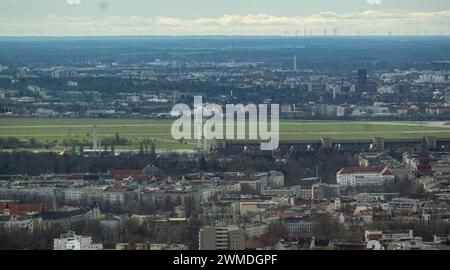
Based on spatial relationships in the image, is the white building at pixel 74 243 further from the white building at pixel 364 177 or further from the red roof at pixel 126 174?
the red roof at pixel 126 174

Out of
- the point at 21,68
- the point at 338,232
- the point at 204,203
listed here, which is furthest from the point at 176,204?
the point at 21,68

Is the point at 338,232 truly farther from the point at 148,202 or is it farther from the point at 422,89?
the point at 422,89

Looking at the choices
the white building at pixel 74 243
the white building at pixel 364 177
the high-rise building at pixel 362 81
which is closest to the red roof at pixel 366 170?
the white building at pixel 364 177

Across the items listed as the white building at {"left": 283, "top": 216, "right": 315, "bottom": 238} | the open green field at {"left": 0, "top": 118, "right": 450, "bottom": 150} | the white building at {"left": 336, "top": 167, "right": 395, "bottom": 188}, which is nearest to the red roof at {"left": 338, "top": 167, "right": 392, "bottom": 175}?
the white building at {"left": 336, "top": 167, "right": 395, "bottom": 188}

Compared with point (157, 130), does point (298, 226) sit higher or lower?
higher

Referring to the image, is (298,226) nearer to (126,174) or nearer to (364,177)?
(364,177)

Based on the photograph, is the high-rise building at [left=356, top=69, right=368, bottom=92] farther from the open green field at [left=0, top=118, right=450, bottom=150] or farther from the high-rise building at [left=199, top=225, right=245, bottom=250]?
the high-rise building at [left=199, top=225, right=245, bottom=250]

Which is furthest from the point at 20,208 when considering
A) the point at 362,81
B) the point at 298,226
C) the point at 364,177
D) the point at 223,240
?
the point at 362,81
